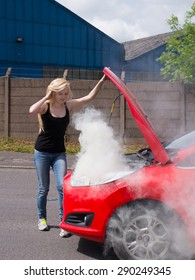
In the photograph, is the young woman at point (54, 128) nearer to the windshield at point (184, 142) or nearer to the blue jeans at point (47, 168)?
the blue jeans at point (47, 168)

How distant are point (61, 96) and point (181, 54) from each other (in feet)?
38.6

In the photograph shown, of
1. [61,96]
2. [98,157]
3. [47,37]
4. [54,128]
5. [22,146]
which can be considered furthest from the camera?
[47,37]

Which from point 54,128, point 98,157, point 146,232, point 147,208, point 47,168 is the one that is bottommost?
point 146,232

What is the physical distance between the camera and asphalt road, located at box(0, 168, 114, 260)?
15.1 feet

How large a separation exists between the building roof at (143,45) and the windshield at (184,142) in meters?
26.4

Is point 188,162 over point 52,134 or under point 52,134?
under

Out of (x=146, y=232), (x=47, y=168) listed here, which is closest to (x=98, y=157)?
(x=146, y=232)

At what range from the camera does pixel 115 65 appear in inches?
1166

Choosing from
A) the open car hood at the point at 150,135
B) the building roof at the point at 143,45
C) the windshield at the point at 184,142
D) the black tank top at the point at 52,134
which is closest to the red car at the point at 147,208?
the open car hood at the point at 150,135

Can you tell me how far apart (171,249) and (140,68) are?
2599cm

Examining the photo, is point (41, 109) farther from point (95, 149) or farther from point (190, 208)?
point (190, 208)

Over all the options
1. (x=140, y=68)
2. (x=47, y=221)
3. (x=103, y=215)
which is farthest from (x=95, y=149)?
(x=140, y=68)

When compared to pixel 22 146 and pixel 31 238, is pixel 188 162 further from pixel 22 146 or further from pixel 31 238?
pixel 22 146

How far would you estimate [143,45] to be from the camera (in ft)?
116
